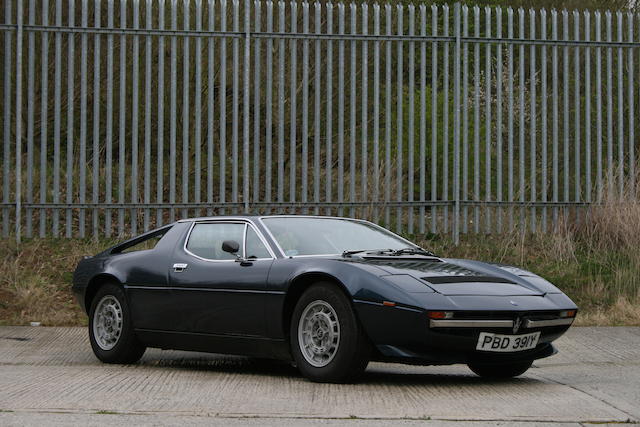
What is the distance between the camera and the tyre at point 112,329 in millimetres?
8320

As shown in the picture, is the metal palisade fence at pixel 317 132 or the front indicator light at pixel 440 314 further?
the metal palisade fence at pixel 317 132

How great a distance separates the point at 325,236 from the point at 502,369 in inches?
66.3

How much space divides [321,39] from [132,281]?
560 cm

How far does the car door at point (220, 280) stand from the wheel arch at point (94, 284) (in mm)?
784

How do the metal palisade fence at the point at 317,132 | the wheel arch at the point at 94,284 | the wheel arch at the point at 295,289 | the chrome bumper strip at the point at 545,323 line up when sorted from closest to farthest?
the chrome bumper strip at the point at 545,323 < the wheel arch at the point at 295,289 < the wheel arch at the point at 94,284 < the metal palisade fence at the point at 317,132

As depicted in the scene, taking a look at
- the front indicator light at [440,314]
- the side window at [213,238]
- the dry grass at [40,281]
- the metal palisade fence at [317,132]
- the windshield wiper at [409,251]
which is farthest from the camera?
the metal palisade fence at [317,132]

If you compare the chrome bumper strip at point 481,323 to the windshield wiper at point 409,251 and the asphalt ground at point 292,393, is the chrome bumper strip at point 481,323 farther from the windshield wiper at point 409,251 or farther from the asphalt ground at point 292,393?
the windshield wiper at point 409,251

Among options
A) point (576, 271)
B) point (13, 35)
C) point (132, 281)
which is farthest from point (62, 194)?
point (576, 271)

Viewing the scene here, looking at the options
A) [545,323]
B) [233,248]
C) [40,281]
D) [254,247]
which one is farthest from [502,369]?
[40,281]

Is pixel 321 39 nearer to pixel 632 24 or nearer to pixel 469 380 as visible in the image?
pixel 632 24

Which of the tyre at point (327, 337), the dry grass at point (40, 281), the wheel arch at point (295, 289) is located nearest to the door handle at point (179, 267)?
the wheel arch at point (295, 289)

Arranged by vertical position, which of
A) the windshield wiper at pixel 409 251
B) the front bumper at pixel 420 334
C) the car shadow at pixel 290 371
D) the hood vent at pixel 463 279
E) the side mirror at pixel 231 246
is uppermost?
the side mirror at pixel 231 246

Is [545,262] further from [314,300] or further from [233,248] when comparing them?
[314,300]

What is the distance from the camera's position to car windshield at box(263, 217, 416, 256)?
7.52 m
